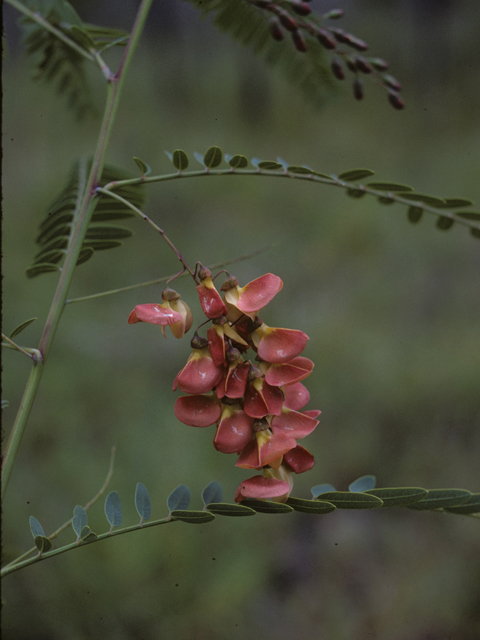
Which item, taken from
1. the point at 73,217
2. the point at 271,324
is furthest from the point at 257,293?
the point at 271,324

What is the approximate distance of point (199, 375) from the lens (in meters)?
0.32

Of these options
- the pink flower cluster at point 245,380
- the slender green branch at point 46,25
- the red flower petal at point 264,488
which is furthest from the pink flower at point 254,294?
the slender green branch at point 46,25

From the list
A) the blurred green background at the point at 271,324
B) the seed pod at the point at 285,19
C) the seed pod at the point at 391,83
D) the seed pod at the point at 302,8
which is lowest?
the blurred green background at the point at 271,324

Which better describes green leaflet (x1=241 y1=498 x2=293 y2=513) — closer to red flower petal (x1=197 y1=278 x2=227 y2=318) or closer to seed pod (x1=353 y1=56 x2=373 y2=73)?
red flower petal (x1=197 y1=278 x2=227 y2=318)

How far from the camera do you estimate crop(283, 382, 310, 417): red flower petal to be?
1.16ft

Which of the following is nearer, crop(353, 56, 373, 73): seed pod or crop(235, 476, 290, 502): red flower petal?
crop(235, 476, 290, 502): red flower petal

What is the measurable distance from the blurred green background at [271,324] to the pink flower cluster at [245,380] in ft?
1.57

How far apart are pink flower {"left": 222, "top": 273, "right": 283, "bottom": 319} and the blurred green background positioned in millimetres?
512

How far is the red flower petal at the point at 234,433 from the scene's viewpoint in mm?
320

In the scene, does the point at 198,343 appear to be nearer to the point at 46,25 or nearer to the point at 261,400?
the point at 261,400

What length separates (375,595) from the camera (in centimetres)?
102

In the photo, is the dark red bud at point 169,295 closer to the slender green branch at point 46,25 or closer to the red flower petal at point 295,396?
the red flower petal at point 295,396

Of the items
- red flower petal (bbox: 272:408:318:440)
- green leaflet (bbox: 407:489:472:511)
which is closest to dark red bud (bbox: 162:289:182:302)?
red flower petal (bbox: 272:408:318:440)

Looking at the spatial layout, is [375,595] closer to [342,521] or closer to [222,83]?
[342,521]
